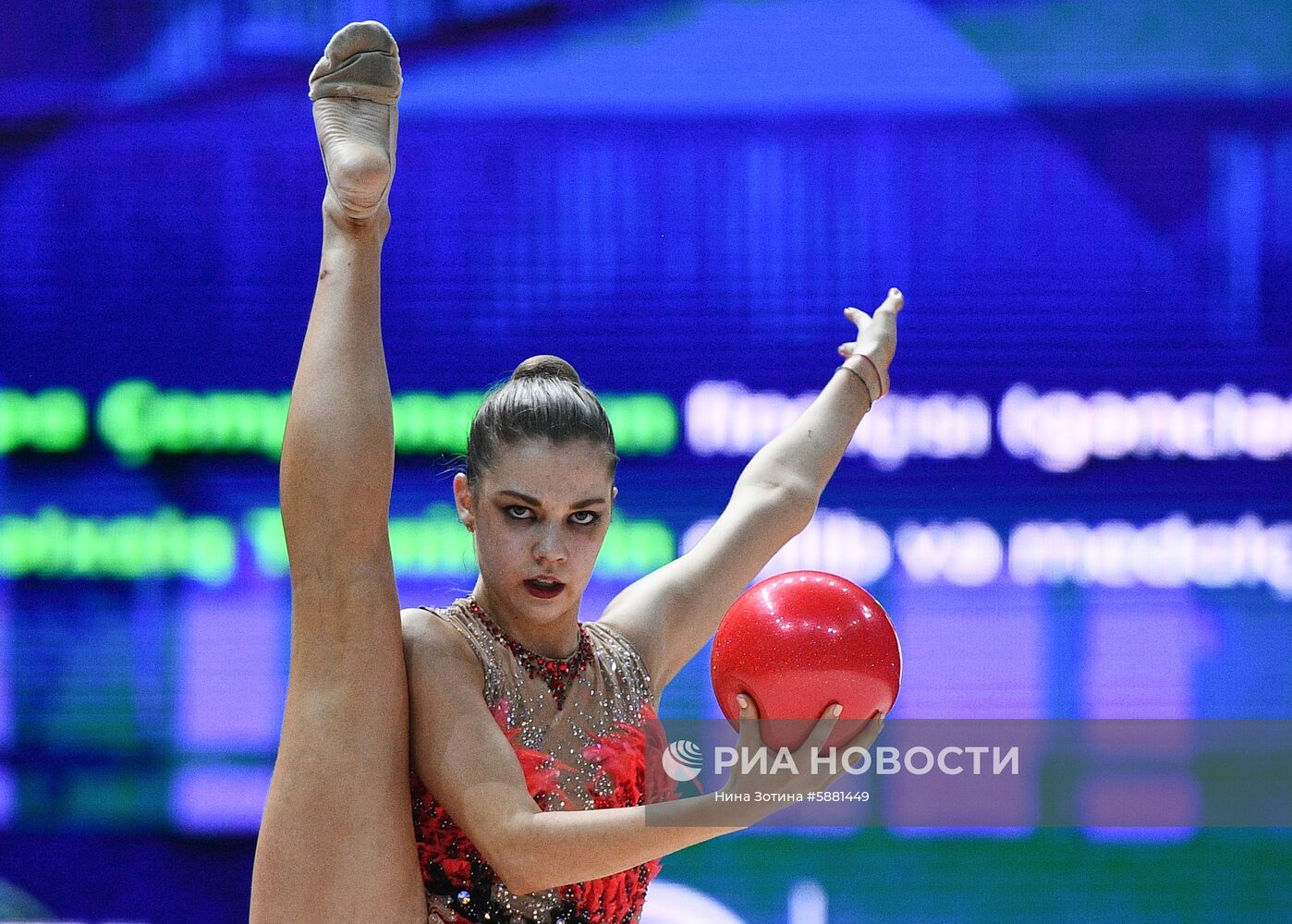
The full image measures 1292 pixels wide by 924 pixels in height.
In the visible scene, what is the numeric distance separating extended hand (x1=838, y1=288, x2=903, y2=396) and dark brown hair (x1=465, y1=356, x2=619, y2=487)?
0.59 metres

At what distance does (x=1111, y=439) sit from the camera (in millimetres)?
3217

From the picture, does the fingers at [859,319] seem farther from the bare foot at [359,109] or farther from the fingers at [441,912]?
the fingers at [441,912]

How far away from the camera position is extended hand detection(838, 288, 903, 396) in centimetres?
219

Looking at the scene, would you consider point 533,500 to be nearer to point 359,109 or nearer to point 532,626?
point 532,626

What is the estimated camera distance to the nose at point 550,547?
5.41ft

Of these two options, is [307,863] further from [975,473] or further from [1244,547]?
[1244,547]

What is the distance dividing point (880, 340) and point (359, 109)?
925 mm

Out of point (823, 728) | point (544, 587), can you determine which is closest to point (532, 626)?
point (544, 587)

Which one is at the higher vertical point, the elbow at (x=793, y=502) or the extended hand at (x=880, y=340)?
the extended hand at (x=880, y=340)

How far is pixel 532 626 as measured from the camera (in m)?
1.73

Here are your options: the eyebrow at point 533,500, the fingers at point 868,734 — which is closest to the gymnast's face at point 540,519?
the eyebrow at point 533,500

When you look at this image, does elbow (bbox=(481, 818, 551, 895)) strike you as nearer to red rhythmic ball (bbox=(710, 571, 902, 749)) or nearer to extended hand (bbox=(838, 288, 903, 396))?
red rhythmic ball (bbox=(710, 571, 902, 749))

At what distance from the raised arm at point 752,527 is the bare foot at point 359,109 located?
0.69 m

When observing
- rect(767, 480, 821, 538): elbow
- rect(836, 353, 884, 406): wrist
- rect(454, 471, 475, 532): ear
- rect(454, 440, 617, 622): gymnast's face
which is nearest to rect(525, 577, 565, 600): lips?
rect(454, 440, 617, 622): gymnast's face
